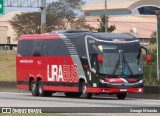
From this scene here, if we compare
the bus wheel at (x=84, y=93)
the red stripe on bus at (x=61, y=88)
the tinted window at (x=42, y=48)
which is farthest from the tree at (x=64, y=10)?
the bus wheel at (x=84, y=93)

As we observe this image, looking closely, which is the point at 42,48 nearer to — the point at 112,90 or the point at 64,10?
the point at 112,90

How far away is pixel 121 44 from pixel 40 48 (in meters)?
5.55

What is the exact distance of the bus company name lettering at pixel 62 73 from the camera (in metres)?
32.6

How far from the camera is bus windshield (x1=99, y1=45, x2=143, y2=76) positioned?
1222 inches

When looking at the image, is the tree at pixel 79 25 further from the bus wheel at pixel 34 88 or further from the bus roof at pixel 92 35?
the bus roof at pixel 92 35

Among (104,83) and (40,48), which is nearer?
(104,83)

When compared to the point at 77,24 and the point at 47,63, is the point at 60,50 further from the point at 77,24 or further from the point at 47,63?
the point at 77,24

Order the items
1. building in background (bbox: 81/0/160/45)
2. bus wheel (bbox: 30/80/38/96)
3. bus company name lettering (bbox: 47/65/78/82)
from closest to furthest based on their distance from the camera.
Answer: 1. bus company name lettering (bbox: 47/65/78/82)
2. bus wheel (bbox: 30/80/38/96)
3. building in background (bbox: 81/0/160/45)

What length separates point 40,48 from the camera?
3525cm

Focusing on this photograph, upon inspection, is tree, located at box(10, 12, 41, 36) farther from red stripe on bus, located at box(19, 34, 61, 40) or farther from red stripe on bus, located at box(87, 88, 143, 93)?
red stripe on bus, located at box(87, 88, 143, 93)

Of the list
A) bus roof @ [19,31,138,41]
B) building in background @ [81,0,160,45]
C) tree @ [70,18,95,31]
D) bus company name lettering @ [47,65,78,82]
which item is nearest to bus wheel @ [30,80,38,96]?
bus company name lettering @ [47,65,78,82]

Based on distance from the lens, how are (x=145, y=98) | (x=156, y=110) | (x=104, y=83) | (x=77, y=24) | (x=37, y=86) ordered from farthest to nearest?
1. (x=77, y=24)
2. (x=37, y=86)
3. (x=145, y=98)
4. (x=104, y=83)
5. (x=156, y=110)

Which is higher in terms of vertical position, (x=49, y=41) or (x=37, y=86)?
(x=49, y=41)

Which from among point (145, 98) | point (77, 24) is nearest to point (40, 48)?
point (145, 98)
